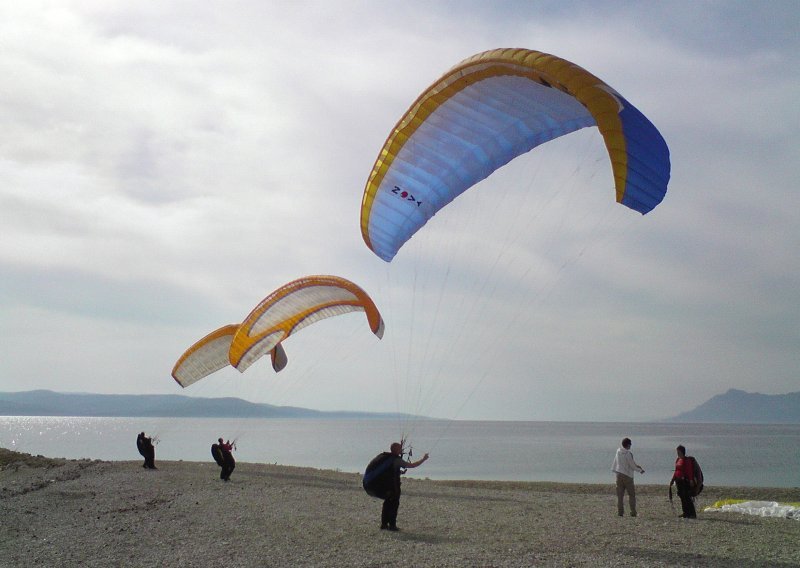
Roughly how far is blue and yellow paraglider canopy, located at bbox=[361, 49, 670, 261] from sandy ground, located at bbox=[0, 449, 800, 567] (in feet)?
13.9

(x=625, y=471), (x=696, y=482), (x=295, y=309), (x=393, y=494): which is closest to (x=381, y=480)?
(x=393, y=494)

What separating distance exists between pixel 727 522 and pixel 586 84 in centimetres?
719

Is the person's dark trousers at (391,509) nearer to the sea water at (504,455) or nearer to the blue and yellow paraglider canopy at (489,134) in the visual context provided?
the blue and yellow paraglider canopy at (489,134)

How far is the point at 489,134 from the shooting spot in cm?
963

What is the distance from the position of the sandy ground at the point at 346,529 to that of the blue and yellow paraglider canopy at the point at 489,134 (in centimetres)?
425

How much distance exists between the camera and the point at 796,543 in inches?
328

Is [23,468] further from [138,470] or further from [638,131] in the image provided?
[638,131]

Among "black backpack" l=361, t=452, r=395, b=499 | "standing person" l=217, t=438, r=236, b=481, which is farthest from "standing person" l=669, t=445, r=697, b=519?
"standing person" l=217, t=438, r=236, b=481

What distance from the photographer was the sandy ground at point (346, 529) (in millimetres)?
7609

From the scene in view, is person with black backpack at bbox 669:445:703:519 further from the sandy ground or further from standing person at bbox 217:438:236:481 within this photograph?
standing person at bbox 217:438:236:481

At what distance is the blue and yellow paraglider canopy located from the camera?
25.0ft

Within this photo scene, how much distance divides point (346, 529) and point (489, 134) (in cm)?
603

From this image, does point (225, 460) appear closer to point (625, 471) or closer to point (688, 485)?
point (625, 471)

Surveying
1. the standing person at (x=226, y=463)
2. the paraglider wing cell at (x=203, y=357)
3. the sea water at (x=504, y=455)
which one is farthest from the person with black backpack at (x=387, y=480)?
the paraglider wing cell at (x=203, y=357)
